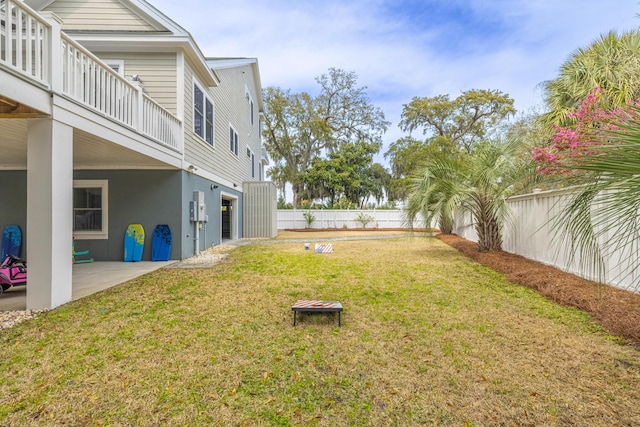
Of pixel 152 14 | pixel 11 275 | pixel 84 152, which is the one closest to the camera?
pixel 11 275

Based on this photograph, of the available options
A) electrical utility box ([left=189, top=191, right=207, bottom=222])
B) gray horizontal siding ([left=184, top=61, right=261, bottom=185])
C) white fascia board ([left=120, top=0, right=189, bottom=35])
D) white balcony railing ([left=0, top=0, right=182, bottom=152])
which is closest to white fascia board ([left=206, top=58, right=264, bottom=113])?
gray horizontal siding ([left=184, top=61, right=261, bottom=185])

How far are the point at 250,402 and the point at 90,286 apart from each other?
182 inches

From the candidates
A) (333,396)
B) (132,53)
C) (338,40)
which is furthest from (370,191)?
(333,396)

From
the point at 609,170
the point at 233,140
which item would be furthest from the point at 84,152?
the point at 609,170

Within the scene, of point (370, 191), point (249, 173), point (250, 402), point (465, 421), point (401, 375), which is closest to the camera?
point (465, 421)

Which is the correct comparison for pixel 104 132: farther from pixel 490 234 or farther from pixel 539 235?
pixel 490 234

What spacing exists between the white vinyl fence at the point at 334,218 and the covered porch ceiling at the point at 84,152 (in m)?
14.5

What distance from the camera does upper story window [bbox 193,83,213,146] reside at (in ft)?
29.0

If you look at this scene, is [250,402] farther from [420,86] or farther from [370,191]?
[370,191]

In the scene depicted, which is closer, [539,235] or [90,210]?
[539,235]

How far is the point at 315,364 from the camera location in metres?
2.71

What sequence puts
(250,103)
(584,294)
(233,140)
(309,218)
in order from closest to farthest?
(584,294)
(233,140)
(250,103)
(309,218)

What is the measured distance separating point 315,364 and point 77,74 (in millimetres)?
5220

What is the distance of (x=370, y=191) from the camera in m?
31.9
